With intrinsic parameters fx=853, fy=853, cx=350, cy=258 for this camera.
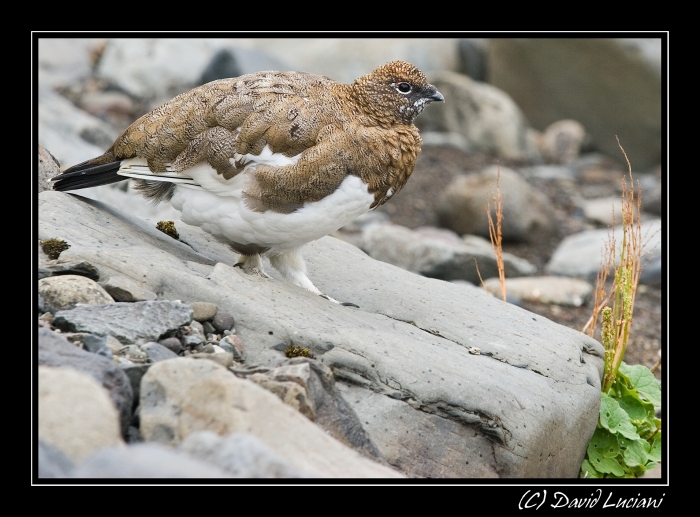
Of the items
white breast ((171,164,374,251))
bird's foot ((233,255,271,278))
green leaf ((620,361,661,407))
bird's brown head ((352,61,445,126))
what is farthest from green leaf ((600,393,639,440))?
bird's foot ((233,255,271,278))

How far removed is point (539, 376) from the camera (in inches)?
206

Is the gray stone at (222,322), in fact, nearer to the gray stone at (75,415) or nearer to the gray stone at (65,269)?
the gray stone at (65,269)

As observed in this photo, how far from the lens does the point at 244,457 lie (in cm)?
345

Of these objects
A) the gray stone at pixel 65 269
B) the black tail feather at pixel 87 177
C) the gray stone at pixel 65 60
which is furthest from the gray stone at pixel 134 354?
the gray stone at pixel 65 60

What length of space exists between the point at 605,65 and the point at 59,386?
14111 millimetres

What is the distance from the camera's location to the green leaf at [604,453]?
5.48 meters

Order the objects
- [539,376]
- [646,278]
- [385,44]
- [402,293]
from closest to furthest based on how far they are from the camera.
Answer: [539,376]
[402,293]
[646,278]
[385,44]

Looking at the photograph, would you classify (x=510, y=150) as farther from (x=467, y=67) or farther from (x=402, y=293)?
(x=402, y=293)

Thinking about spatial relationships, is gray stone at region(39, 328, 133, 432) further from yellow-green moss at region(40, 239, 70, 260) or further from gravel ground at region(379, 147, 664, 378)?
gravel ground at region(379, 147, 664, 378)

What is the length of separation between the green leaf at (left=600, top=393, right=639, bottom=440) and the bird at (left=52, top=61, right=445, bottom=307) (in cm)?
206

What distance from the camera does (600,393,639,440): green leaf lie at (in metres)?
5.56

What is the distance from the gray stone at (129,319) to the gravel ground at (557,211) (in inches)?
218

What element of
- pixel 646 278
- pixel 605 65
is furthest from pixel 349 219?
pixel 605 65

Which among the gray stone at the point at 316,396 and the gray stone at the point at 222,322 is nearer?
the gray stone at the point at 316,396
